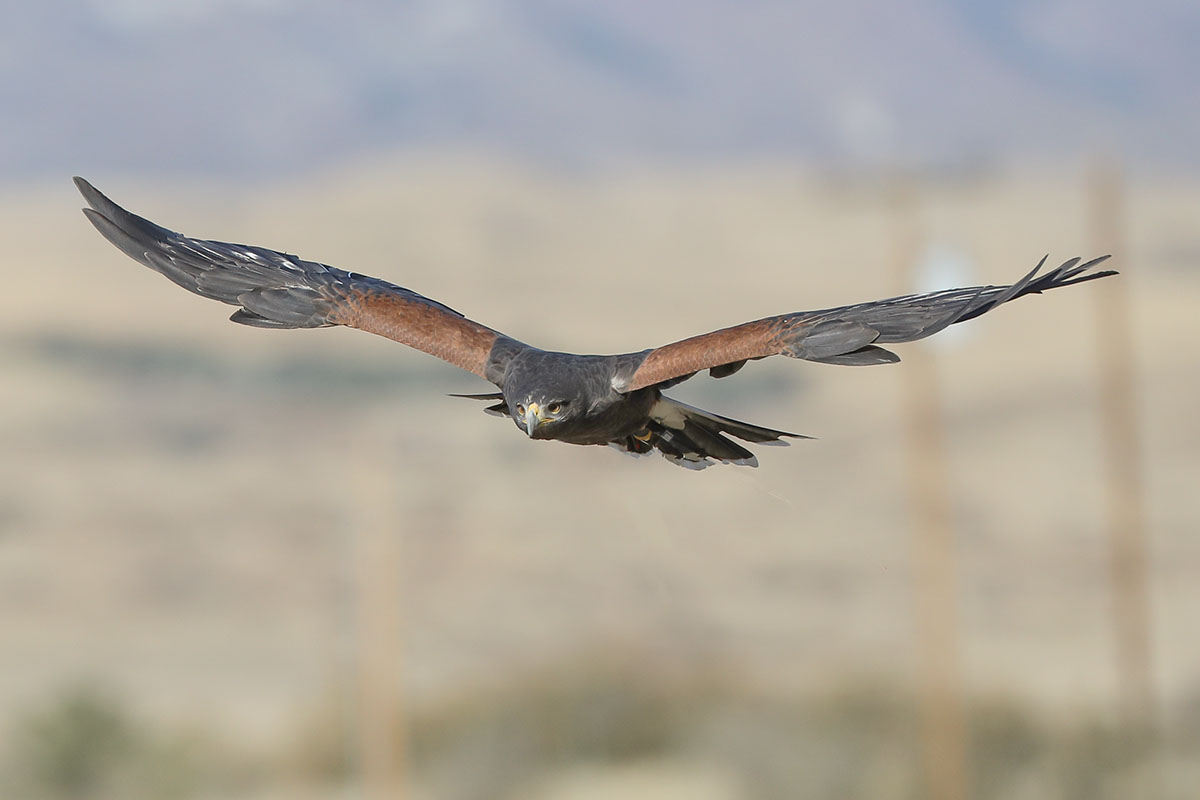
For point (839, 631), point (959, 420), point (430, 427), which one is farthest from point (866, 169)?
point (959, 420)

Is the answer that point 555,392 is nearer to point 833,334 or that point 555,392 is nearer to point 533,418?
point 533,418

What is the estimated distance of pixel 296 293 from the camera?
10367mm

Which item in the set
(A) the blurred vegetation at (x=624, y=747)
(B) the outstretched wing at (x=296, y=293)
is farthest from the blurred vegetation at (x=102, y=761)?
(B) the outstretched wing at (x=296, y=293)

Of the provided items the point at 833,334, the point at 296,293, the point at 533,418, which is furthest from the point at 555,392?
the point at 296,293

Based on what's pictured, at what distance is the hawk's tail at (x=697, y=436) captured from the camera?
10.0m


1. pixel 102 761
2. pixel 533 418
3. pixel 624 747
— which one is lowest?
pixel 102 761

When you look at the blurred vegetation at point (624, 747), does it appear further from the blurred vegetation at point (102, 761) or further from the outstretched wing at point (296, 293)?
the outstretched wing at point (296, 293)

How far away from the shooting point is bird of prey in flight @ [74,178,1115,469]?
8719mm

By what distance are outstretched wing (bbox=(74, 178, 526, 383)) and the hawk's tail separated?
0.93 metres

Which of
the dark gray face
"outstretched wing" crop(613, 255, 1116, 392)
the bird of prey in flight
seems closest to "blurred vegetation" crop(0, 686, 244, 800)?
the bird of prey in flight

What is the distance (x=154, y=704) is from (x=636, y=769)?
16808 mm

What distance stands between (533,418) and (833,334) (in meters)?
1.47

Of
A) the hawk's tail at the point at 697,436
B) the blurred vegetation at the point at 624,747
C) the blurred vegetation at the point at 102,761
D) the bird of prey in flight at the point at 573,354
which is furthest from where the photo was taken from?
the blurred vegetation at the point at 102,761

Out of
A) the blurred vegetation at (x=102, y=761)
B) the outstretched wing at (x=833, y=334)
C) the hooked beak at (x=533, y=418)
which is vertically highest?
the outstretched wing at (x=833, y=334)
